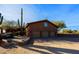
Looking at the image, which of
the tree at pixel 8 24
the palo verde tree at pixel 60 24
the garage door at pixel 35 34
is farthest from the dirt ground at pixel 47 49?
the tree at pixel 8 24

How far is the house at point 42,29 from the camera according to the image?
8.37 meters

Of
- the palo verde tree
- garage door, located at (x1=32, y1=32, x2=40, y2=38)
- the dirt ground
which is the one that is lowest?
the dirt ground

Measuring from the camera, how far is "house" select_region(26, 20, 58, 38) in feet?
27.5

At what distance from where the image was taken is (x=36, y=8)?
26.2 feet

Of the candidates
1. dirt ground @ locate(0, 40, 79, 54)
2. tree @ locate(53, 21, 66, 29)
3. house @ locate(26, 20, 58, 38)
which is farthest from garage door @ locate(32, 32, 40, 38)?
tree @ locate(53, 21, 66, 29)

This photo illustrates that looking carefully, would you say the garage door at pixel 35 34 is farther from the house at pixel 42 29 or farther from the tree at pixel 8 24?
the tree at pixel 8 24

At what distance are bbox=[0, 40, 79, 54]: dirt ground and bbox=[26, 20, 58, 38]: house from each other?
0.32 metres

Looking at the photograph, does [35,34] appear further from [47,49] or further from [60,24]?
[60,24]

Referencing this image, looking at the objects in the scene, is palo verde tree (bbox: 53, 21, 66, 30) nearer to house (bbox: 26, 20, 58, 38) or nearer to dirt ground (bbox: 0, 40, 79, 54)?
house (bbox: 26, 20, 58, 38)

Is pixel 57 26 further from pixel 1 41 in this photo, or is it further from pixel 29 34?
pixel 1 41

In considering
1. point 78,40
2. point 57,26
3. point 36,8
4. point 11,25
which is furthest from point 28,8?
point 78,40
